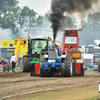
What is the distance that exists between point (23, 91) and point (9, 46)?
37.1 meters

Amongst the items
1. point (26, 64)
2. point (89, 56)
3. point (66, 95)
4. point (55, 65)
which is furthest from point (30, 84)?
point (89, 56)

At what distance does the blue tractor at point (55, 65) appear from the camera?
1805 centimetres

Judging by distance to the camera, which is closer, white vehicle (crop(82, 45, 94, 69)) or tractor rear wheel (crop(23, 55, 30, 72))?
tractor rear wheel (crop(23, 55, 30, 72))

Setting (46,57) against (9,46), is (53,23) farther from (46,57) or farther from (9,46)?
(9,46)

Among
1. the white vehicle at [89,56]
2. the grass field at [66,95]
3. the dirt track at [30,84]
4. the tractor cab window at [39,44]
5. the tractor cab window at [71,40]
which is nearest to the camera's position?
the grass field at [66,95]

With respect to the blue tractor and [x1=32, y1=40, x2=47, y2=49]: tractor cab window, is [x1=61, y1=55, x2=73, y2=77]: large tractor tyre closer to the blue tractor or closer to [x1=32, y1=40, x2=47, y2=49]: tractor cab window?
the blue tractor

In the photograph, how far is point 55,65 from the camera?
18.2 meters

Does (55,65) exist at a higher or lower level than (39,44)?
lower

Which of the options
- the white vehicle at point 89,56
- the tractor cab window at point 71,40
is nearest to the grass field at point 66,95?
the tractor cab window at point 71,40

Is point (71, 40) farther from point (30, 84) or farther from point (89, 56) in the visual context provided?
point (30, 84)

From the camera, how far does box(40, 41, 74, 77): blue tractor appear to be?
711 inches

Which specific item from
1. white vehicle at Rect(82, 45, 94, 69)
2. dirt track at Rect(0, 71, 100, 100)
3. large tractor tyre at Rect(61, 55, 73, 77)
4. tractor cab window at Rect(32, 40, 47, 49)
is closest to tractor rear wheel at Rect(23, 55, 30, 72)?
tractor cab window at Rect(32, 40, 47, 49)

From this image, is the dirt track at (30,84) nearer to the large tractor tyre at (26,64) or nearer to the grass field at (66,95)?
the grass field at (66,95)

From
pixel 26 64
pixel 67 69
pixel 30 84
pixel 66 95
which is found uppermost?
pixel 26 64
